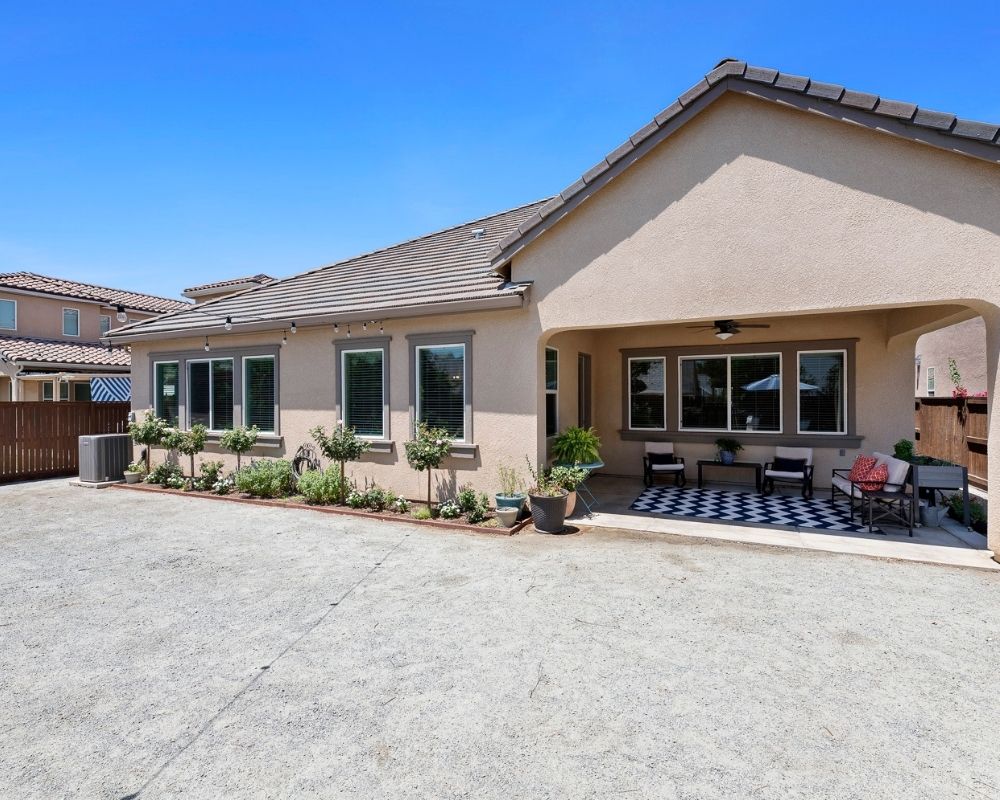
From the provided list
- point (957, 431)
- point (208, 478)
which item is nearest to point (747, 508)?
point (957, 431)

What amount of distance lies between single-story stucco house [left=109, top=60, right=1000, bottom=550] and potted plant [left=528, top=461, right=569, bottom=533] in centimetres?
74

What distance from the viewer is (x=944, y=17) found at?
715 cm

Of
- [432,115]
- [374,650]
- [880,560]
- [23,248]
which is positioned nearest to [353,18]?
[432,115]

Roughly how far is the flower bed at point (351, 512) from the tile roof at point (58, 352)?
10594 millimetres

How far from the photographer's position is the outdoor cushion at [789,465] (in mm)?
9586

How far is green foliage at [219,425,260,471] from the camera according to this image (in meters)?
9.95

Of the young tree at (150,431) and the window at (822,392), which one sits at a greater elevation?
the window at (822,392)

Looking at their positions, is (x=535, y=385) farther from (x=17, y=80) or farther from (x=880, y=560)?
(x=17, y=80)

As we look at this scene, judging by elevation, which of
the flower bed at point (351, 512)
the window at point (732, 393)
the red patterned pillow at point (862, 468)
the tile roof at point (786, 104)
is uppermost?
the tile roof at point (786, 104)

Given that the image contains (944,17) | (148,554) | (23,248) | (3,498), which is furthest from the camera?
(23,248)

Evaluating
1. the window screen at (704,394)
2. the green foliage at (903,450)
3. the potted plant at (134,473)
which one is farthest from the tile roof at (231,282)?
the green foliage at (903,450)

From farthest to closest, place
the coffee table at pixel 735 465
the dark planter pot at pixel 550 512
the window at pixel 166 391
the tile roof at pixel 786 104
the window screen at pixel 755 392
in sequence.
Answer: the window at pixel 166 391 → the window screen at pixel 755 392 → the coffee table at pixel 735 465 → the dark planter pot at pixel 550 512 → the tile roof at pixel 786 104

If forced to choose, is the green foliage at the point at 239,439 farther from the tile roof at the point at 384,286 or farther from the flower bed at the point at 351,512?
the tile roof at the point at 384,286

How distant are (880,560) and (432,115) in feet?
34.6
